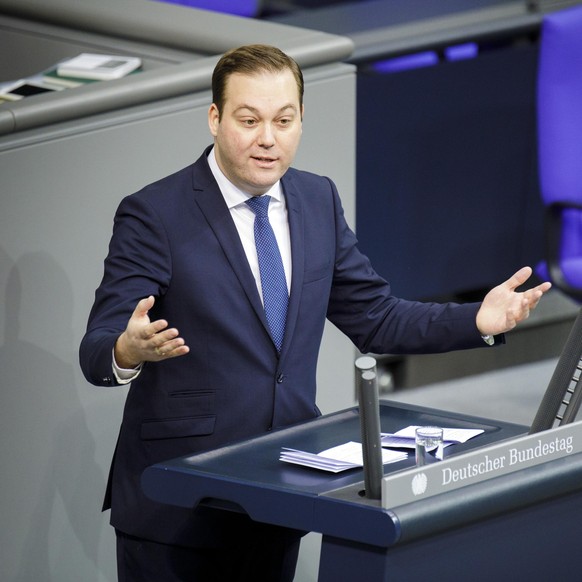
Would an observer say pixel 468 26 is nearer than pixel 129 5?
No

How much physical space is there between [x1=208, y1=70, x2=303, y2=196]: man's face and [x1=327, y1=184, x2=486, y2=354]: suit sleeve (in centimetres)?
30

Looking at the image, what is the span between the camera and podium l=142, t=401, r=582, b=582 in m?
2.28

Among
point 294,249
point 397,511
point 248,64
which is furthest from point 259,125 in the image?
point 397,511

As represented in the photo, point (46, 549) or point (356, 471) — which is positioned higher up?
point (356, 471)

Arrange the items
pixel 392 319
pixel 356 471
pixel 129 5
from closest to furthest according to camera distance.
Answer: pixel 356 471, pixel 392 319, pixel 129 5

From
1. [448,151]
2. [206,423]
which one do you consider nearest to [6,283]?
[206,423]

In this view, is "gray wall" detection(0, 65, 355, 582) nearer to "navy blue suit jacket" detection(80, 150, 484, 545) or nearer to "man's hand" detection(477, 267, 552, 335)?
"navy blue suit jacket" detection(80, 150, 484, 545)

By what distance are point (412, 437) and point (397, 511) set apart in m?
0.44

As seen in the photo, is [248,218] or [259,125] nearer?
[259,125]

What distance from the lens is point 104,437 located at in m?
3.44

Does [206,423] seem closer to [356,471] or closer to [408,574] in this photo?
[356,471]

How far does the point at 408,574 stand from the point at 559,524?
360 millimetres

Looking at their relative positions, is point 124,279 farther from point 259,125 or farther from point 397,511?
point 397,511

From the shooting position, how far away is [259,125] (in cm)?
265
